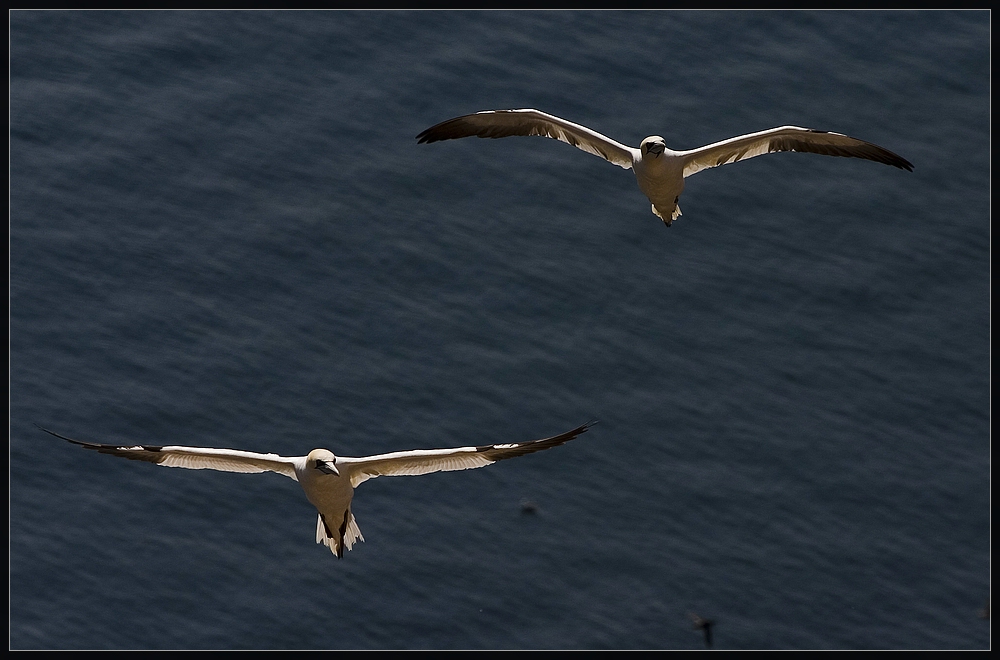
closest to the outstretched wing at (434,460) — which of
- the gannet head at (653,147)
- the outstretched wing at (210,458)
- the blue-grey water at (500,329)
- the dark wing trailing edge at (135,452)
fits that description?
the outstretched wing at (210,458)

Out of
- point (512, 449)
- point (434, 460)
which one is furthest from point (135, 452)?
point (512, 449)

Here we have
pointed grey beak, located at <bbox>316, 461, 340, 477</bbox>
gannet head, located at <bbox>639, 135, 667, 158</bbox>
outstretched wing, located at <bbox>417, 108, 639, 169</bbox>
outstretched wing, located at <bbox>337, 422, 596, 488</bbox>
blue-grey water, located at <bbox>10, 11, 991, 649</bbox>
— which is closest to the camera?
outstretched wing, located at <bbox>337, 422, 596, 488</bbox>

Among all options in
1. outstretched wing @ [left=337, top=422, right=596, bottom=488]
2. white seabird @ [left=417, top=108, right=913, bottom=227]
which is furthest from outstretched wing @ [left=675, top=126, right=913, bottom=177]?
outstretched wing @ [left=337, top=422, right=596, bottom=488]

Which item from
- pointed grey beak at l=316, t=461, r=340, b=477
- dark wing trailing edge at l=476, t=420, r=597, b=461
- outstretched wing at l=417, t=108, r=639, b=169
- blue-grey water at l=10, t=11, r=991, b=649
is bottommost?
blue-grey water at l=10, t=11, r=991, b=649

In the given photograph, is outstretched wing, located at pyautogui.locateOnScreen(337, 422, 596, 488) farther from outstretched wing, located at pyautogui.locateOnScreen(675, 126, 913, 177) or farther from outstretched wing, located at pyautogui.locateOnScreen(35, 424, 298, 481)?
outstretched wing, located at pyautogui.locateOnScreen(675, 126, 913, 177)

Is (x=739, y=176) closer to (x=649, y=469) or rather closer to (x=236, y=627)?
(x=649, y=469)

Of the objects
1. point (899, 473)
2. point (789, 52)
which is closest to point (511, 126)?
point (899, 473)

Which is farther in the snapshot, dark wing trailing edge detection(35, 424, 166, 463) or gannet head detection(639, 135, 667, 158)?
gannet head detection(639, 135, 667, 158)
